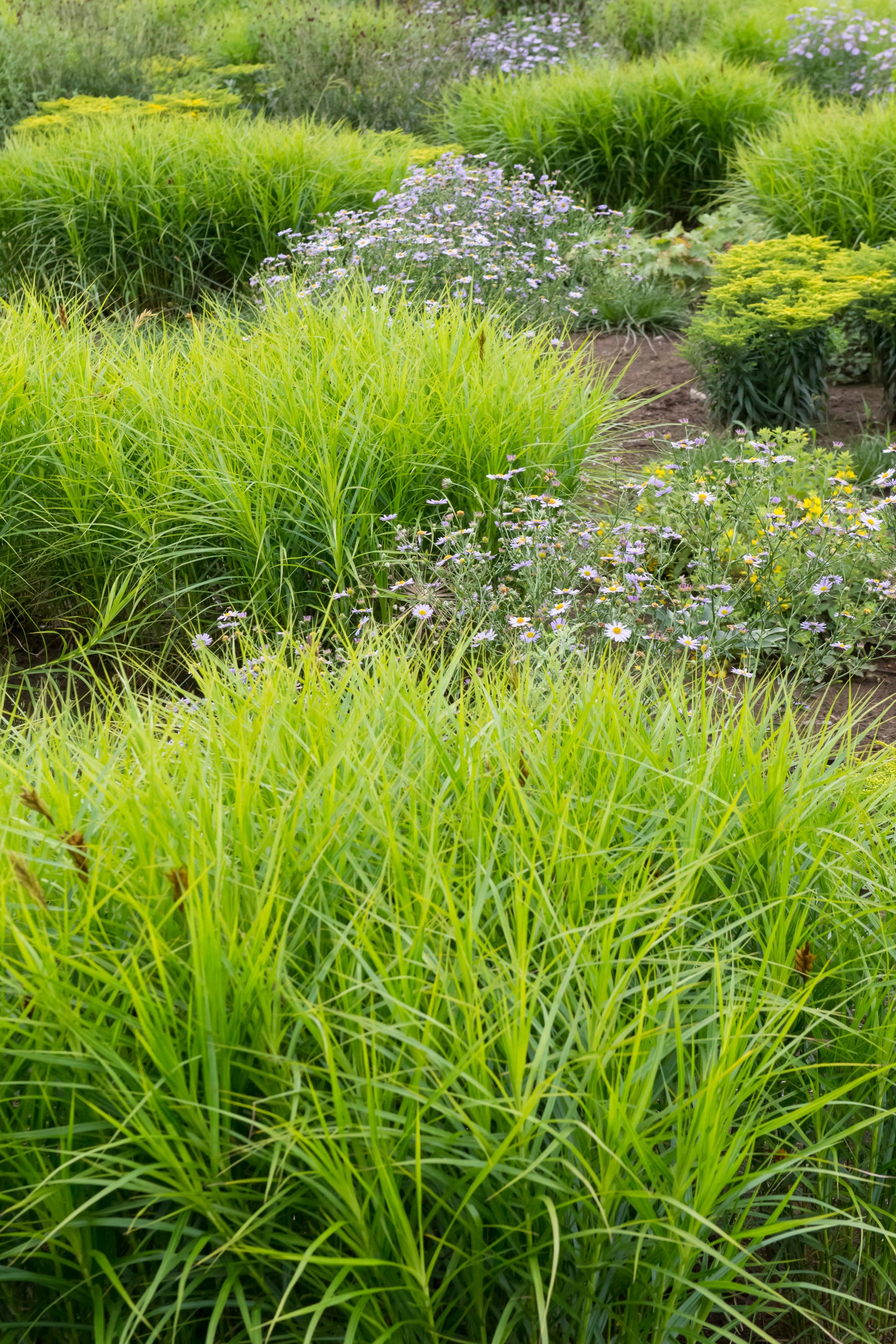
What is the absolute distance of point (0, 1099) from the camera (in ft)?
4.32

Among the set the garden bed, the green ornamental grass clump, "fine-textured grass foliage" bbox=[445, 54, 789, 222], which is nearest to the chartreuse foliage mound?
the garden bed

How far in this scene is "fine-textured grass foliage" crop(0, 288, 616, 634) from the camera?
3520mm

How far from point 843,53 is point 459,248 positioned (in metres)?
5.95

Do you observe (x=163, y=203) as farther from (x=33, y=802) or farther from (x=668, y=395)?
(x=33, y=802)

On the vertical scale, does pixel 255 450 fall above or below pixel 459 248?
below

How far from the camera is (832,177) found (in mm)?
6293

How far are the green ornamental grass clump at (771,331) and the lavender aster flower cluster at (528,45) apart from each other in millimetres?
5886

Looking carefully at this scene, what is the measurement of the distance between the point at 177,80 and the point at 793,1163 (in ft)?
35.7

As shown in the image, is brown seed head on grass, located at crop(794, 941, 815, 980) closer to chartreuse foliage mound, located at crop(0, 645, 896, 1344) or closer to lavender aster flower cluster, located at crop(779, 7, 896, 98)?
chartreuse foliage mound, located at crop(0, 645, 896, 1344)

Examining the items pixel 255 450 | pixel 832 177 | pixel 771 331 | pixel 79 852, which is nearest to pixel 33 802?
pixel 79 852

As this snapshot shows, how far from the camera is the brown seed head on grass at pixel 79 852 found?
53.1 inches

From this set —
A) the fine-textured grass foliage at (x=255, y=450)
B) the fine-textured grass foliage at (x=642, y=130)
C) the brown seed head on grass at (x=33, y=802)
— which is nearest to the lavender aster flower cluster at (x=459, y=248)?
the fine-textured grass foliage at (x=255, y=450)

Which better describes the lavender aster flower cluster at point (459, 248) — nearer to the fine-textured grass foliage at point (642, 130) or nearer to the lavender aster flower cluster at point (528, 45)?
the fine-textured grass foliage at point (642, 130)

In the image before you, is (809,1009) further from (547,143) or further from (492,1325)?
(547,143)
